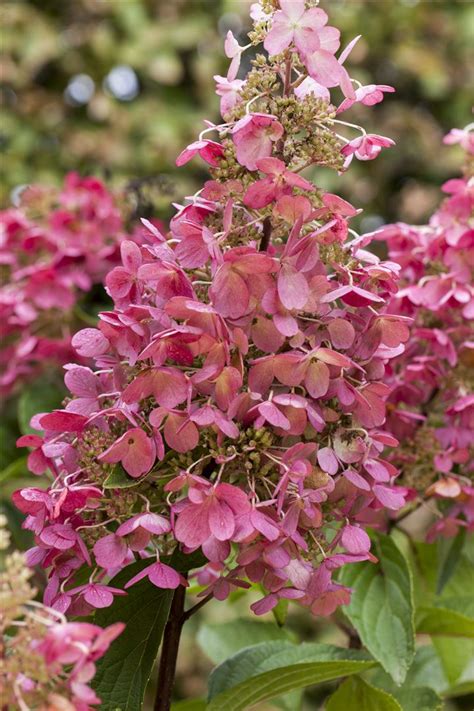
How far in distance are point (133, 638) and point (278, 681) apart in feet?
0.50

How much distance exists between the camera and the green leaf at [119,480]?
0.63m

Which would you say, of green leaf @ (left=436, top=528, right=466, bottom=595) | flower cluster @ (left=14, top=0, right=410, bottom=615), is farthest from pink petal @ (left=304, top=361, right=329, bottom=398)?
green leaf @ (left=436, top=528, right=466, bottom=595)

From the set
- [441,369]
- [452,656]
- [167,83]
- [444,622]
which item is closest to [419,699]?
[444,622]

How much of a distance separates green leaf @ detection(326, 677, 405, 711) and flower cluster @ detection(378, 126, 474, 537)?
0.17 m

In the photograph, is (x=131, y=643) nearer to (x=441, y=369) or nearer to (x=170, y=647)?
(x=170, y=647)

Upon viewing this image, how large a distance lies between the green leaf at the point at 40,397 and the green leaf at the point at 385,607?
20.9 inches

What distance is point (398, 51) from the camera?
2.82m

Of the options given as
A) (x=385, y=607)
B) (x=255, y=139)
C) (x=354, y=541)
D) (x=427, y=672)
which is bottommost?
(x=427, y=672)

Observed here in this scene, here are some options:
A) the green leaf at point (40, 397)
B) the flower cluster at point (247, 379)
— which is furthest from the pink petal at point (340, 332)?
the green leaf at point (40, 397)

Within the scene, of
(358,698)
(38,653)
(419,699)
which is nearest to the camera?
(38,653)

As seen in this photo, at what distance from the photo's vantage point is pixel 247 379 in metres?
0.67

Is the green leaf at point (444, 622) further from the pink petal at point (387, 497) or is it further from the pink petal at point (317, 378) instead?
the pink petal at point (317, 378)

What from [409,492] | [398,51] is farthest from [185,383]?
[398,51]

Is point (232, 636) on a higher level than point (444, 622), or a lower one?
lower
